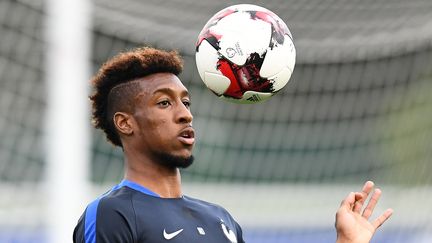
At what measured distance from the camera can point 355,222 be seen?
407 cm

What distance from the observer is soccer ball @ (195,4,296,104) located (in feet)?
14.9

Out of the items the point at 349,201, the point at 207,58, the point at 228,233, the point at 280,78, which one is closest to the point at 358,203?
the point at 349,201

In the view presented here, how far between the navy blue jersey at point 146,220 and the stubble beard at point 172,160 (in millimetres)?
146

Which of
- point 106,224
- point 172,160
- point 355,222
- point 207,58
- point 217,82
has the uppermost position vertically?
point 207,58

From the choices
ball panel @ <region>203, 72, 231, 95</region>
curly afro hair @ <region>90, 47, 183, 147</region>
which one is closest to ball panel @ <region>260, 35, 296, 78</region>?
ball panel @ <region>203, 72, 231, 95</region>

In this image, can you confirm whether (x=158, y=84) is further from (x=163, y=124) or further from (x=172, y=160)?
(x=172, y=160)

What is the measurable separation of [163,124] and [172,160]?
16cm

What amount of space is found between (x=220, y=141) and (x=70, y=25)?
3.84 metres

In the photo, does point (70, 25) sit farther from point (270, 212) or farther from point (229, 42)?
point (270, 212)

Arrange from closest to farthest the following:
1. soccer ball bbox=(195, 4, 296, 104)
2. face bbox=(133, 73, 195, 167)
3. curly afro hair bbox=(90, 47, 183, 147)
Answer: face bbox=(133, 73, 195, 167)
curly afro hair bbox=(90, 47, 183, 147)
soccer ball bbox=(195, 4, 296, 104)

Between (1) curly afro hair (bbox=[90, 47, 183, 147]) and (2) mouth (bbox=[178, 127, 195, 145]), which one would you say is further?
(1) curly afro hair (bbox=[90, 47, 183, 147])

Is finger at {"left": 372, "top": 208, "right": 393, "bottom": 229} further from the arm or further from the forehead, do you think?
the forehead

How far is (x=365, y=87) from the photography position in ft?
35.0

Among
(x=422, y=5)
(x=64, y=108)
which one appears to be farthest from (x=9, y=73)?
(x=422, y=5)
